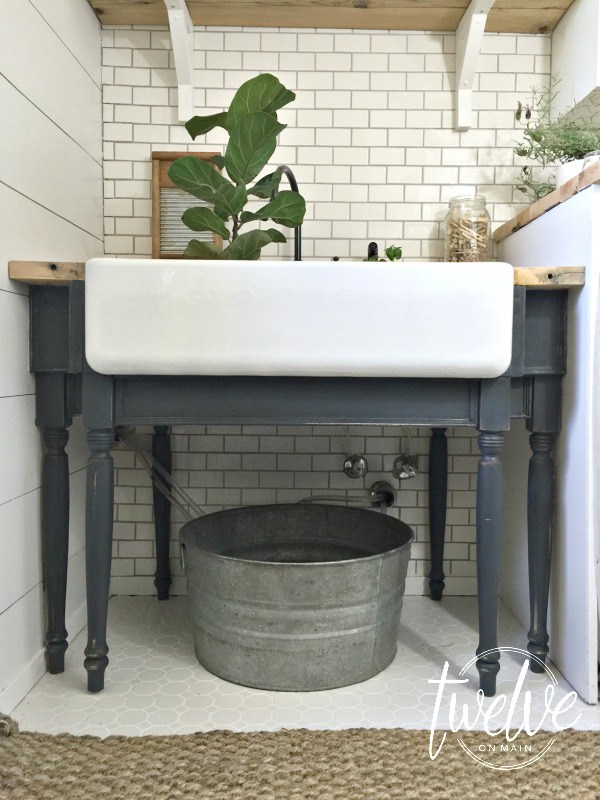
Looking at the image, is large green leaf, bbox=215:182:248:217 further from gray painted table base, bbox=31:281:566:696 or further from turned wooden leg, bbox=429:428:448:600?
turned wooden leg, bbox=429:428:448:600

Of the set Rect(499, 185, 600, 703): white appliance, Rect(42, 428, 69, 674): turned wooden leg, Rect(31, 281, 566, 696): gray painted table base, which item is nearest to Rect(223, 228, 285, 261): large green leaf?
Rect(31, 281, 566, 696): gray painted table base

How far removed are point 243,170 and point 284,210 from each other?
0.43ft

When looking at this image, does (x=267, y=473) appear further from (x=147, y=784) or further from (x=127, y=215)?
(x=147, y=784)

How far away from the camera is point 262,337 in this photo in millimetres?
1366

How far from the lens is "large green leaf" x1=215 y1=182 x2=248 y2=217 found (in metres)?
1.57

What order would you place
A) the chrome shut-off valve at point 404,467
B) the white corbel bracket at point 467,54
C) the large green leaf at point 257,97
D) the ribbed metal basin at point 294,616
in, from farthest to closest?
the chrome shut-off valve at point 404,467 → the white corbel bracket at point 467,54 → the large green leaf at point 257,97 → the ribbed metal basin at point 294,616

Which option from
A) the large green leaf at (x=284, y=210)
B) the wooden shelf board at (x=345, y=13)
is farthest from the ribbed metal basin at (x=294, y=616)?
the wooden shelf board at (x=345, y=13)

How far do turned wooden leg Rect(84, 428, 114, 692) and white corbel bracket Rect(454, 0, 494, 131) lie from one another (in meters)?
1.44

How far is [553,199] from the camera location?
1.62 m

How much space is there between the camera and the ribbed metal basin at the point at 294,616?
1.46 m

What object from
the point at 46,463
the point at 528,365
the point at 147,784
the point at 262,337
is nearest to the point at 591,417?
the point at 528,365

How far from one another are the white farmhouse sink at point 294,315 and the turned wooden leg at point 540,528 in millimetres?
327

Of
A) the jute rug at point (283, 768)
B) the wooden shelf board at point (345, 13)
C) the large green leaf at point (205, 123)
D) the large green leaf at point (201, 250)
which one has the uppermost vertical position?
the wooden shelf board at point (345, 13)

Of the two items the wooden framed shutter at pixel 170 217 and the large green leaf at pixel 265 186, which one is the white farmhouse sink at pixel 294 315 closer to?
the large green leaf at pixel 265 186
